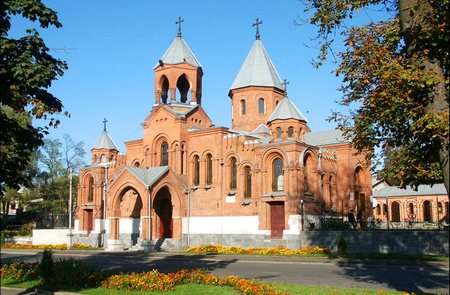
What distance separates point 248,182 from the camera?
116 feet

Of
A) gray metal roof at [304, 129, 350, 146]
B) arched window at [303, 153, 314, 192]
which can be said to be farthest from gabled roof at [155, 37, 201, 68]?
arched window at [303, 153, 314, 192]

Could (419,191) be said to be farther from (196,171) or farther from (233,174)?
(196,171)

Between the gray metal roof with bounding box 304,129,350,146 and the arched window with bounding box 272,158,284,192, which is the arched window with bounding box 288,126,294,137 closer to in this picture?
the arched window with bounding box 272,158,284,192

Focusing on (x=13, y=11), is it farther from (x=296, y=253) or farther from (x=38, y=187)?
(x=38, y=187)

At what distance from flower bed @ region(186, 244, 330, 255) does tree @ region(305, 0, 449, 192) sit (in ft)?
55.2

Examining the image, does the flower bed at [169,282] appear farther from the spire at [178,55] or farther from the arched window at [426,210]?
the arched window at [426,210]

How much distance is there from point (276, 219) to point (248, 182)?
359 cm

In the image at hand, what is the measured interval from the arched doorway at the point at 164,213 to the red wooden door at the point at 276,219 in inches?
363

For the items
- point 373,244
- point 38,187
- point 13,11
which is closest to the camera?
point 13,11

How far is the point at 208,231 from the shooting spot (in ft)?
119

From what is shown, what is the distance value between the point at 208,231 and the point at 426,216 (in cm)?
3330

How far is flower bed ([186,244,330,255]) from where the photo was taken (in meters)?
29.0

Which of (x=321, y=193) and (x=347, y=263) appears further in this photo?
(x=321, y=193)

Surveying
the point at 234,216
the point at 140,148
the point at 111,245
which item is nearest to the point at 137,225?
the point at 111,245
